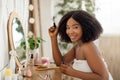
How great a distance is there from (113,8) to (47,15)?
817 millimetres

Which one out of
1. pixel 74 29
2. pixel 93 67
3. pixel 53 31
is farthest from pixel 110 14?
pixel 93 67

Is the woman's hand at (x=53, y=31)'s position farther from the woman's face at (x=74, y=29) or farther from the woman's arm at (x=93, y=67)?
the woman's arm at (x=93, y=67)

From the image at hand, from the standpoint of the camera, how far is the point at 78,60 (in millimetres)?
1463

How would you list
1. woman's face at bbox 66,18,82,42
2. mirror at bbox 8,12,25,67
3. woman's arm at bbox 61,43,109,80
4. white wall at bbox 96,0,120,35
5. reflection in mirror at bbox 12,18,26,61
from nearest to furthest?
woman's arm at bbox 61,43,109,80 → woman's face at bbox 66,18,82,42 → mirror at bbox 8,12,25,67 → reflection in mirror at bbox 12,18,26,61 → white wall at bbox 96,0,120,35

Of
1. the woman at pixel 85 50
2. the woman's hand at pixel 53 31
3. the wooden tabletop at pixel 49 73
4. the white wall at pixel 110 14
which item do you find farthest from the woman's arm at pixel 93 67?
the white wall at pixel 110 14

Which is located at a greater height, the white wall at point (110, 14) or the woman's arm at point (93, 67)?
the white wall at point (110, 14)

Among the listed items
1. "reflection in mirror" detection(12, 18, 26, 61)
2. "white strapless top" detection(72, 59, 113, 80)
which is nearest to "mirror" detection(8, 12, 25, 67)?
"reflection in mirror" detection(12, 18, 26, 61)

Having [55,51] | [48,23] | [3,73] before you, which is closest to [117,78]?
[48,23]

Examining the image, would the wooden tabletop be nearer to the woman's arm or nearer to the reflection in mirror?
the woman's arm

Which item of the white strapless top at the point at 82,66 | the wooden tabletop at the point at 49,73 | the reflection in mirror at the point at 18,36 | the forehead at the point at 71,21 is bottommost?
the wooden tabletop at the point at 49,73

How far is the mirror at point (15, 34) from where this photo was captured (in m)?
1.58

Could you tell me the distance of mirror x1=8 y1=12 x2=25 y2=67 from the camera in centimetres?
158

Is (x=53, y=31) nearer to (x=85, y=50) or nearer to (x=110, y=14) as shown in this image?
(x=85, y=50)

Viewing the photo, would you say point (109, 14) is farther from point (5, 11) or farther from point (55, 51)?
point (5, 11)
